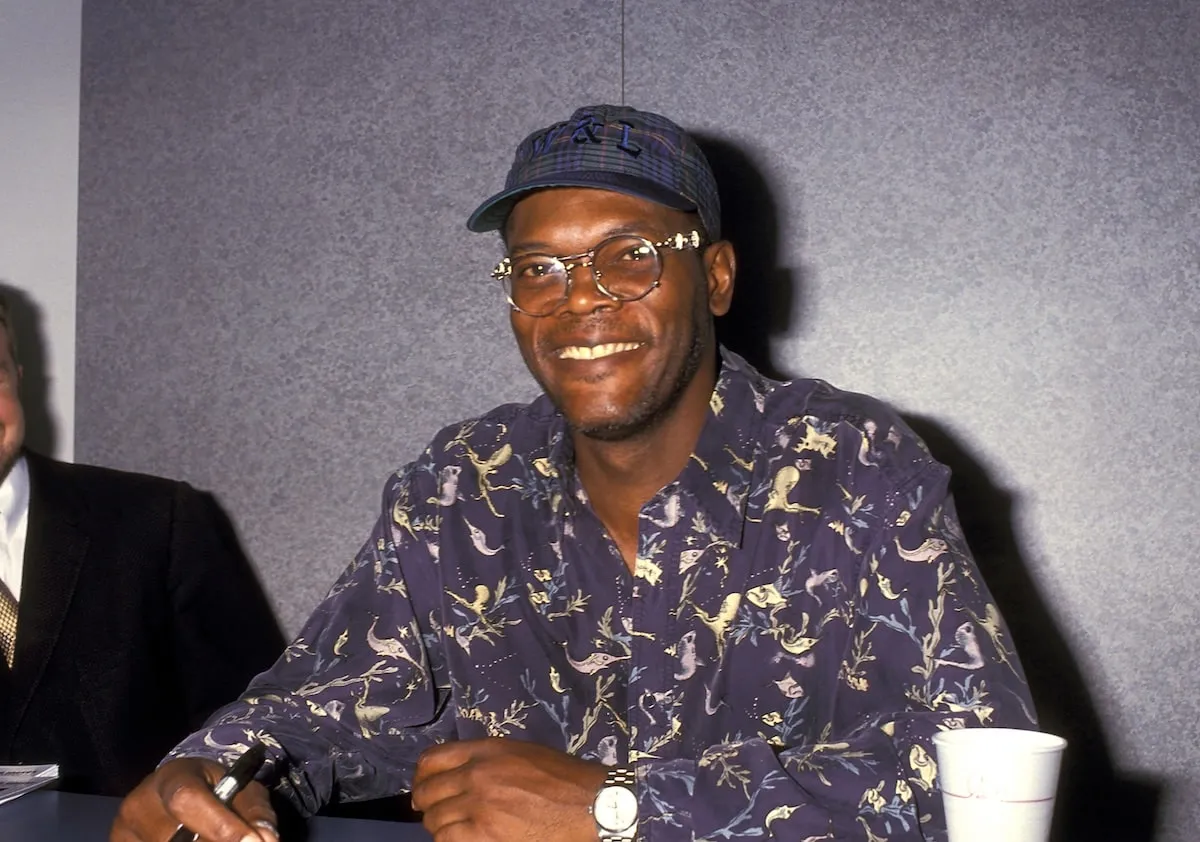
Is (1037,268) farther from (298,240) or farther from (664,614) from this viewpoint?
(298,240)

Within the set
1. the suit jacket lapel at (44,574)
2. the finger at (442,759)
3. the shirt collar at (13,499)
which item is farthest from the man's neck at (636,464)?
the shirt collar at (13,499)

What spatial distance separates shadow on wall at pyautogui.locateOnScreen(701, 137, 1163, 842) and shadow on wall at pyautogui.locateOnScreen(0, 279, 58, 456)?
4.75 feet

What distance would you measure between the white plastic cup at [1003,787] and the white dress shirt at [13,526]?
6.10ft

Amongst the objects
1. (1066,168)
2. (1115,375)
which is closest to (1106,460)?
(1115,375)

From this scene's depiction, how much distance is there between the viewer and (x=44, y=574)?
2.20 metres

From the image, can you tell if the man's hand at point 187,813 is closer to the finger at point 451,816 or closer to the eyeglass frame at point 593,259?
the finger at point 451,816

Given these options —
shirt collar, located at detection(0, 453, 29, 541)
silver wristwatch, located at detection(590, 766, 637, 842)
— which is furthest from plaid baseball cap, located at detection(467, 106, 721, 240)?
shirt collar, located at detection(0, 453, 29, 541)

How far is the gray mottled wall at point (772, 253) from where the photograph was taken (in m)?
2.13

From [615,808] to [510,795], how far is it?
0.32ft

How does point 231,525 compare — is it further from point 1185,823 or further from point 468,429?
point 1185,823

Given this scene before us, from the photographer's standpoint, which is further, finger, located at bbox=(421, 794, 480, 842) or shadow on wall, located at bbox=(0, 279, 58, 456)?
shadow on wall, located at bbox=(0, 279, 58, 456)

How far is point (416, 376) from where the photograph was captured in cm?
245

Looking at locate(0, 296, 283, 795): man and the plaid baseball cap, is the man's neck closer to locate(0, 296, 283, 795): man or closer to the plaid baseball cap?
the plaid baseball cap

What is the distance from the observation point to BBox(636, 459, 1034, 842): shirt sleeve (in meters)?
1.13
